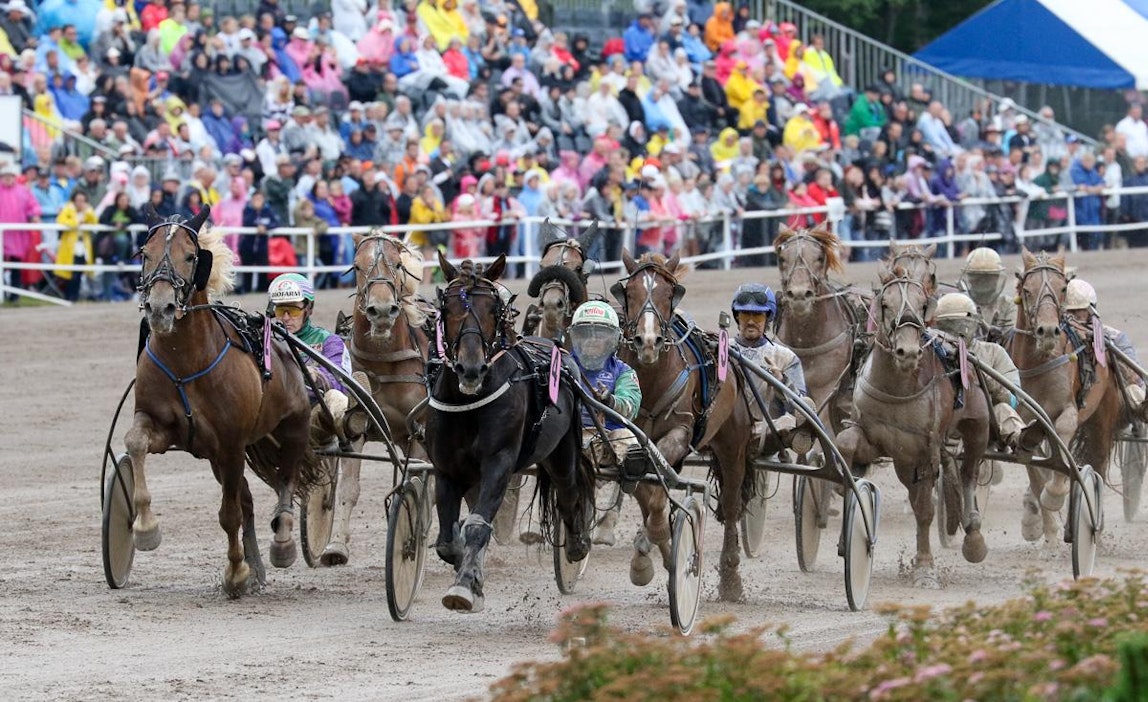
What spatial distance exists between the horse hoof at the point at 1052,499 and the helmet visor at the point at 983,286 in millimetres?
1242

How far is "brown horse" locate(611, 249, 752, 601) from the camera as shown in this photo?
9.35 metres

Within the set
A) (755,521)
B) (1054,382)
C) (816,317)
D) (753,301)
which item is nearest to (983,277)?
(1054,382)

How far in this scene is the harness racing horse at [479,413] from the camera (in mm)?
8227

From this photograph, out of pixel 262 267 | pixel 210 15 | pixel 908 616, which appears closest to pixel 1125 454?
pixel 262 267

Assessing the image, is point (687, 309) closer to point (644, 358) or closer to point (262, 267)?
point (262, 267)

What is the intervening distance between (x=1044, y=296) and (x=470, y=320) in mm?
4419

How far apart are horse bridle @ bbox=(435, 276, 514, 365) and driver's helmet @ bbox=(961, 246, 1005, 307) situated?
472 centimetres

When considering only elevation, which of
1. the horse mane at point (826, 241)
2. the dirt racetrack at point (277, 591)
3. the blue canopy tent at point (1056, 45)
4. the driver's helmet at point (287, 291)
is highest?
the blue canopy tent at point (1056, 45)

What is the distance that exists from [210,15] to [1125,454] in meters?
9.91

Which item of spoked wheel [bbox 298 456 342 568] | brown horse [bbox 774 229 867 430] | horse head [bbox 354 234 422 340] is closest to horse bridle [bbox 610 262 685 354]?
horse head [bbox 354 234 422 340]

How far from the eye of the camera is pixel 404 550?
8906 millimetres

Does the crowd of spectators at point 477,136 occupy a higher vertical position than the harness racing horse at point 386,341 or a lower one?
higher

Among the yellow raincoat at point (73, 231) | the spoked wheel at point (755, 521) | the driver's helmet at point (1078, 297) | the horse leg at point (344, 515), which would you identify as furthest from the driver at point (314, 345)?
the yellow raincoat at point (73, 231)

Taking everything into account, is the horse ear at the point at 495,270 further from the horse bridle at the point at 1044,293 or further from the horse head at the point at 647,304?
the horse bridle at the point at 1044,293
